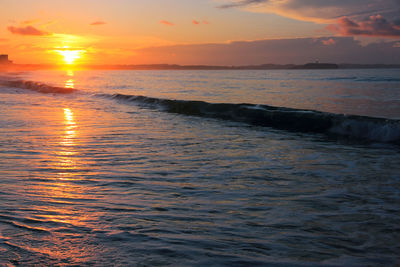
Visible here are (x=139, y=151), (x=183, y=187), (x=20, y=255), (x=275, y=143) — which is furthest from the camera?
(x=275, y=143)

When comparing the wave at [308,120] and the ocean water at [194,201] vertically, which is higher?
the wave at [308,120]

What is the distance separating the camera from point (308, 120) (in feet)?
52.5

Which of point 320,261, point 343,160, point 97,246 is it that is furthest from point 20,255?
point 343,160

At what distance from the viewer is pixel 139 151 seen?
349 inches

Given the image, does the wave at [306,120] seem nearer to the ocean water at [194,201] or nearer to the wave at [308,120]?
the wave at [308,120]

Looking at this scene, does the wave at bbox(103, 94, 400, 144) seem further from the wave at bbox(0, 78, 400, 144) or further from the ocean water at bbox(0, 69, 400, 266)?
the ocean water at bbox(0, 69, 400, 266)

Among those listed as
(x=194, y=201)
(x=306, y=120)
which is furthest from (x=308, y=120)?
(x=194, y=201)

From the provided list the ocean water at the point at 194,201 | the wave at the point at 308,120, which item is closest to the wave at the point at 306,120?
the wave at the point at 308,120

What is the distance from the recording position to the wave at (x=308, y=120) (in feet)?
43.0

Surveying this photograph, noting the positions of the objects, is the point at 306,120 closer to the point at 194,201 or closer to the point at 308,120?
the point at 308,120

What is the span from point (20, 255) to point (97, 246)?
0.68 meters

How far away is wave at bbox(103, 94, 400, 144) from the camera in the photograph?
43.0ft

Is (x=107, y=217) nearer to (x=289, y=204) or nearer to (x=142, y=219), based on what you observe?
(x=142, y=219)

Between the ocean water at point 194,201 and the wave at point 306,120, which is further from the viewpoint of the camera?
the wave at point 306,120
